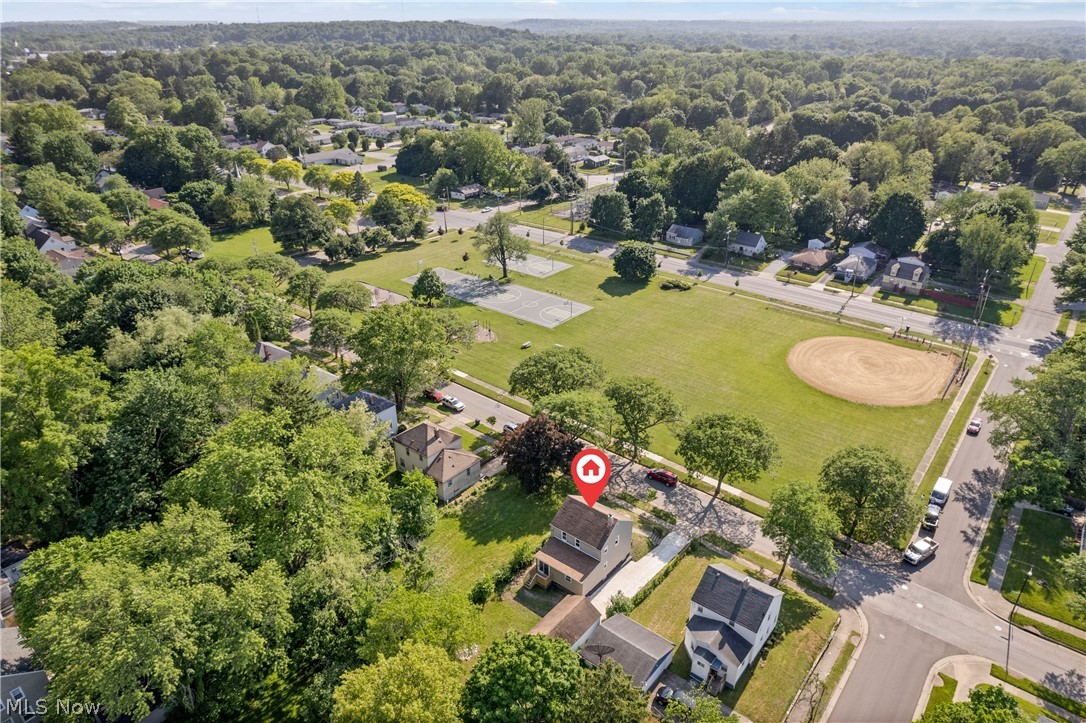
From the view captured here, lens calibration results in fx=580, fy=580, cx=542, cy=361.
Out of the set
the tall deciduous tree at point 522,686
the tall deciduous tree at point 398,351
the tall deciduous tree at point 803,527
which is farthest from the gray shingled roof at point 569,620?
the tall deciduous tree at point 398,351

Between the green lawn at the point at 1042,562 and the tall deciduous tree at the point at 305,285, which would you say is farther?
the tall deciduous tree at the point at 305,285

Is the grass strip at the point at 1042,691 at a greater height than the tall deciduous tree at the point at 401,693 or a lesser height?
lesser

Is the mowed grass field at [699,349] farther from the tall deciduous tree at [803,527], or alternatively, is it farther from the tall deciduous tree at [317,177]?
the tall deciduous tree at [317,177]

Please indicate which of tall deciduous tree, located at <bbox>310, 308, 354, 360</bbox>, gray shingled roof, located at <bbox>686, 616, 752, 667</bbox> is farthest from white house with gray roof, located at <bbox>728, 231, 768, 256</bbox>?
gray shingled roof, located at <bbox>686, 616, 752, 667</bbox>

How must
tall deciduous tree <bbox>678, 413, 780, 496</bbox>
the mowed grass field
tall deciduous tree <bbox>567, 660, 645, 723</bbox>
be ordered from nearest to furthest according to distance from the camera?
tall deciduous tree <bbox>567, 660, 645, 723</bbox> < tall deciduous tree <bbox>678, 413, 780, 496</bbox> < the mowed grass field

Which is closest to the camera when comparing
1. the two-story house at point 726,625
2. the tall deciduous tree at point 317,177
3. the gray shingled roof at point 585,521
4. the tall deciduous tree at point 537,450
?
the two-story house at point 726,625

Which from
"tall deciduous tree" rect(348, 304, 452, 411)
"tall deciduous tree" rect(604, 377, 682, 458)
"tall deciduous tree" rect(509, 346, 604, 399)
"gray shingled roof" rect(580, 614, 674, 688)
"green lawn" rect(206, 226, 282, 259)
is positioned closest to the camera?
"gray shingled roof" rect(580, 614, 674, 688)

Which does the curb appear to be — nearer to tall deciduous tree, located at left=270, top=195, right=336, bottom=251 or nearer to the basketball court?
the basketball court
